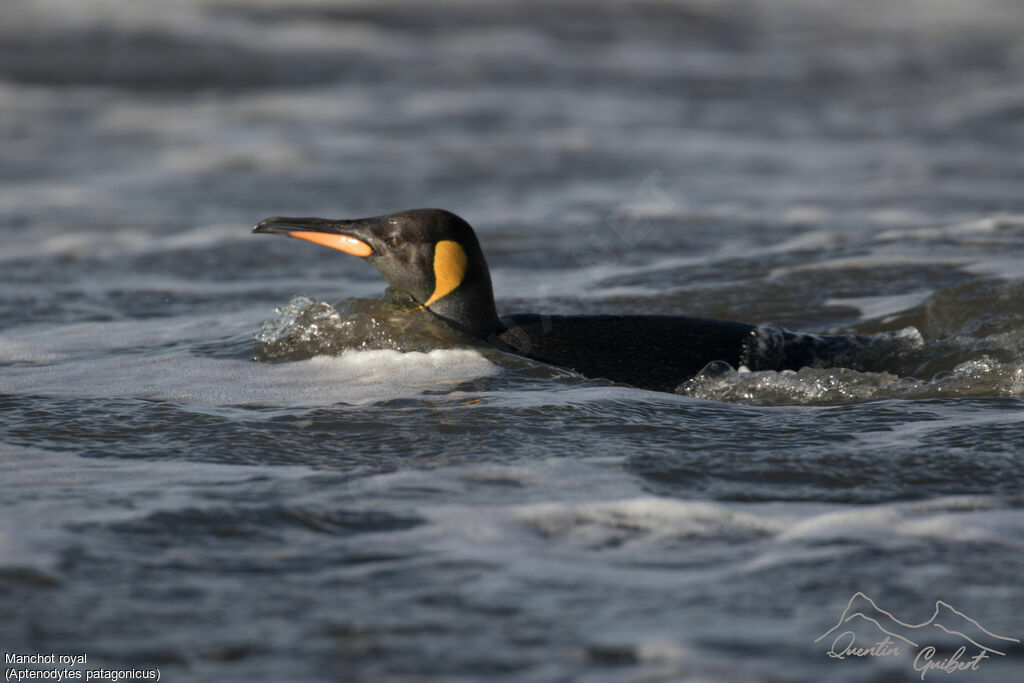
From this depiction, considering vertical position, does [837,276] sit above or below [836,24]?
below

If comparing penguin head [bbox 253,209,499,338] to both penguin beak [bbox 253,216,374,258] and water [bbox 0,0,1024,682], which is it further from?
water [bbox 0,0,1024,682]

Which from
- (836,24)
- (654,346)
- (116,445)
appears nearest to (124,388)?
(116,445)

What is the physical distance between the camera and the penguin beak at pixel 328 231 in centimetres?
452

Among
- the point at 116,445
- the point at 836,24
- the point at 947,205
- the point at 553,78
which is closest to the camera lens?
the point at 116,445

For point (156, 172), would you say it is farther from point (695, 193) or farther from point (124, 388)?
point (124, 388)

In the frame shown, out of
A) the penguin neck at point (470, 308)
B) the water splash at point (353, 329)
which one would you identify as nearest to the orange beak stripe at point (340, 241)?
the water splash at point (353, 329)

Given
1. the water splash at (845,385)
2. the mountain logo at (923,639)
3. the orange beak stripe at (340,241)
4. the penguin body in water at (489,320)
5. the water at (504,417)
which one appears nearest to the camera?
the mountain logo at (923,639)

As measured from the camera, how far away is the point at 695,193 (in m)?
8.97

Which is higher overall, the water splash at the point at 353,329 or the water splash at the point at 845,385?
the water splash at the point at 353,329

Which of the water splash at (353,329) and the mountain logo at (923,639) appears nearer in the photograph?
the mountain logo at (923,639)

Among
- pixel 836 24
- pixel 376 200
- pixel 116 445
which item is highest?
pixel 836 24

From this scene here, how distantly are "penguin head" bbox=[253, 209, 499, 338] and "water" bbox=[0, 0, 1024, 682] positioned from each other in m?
0.15

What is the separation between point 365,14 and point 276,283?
1036 cm

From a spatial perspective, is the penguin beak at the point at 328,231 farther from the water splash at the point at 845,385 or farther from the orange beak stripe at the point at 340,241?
the water splash at the point at 845,385
